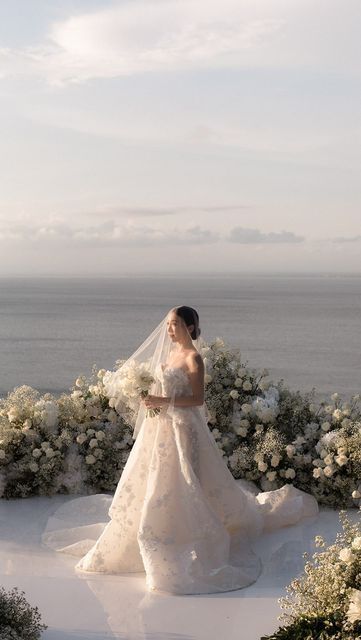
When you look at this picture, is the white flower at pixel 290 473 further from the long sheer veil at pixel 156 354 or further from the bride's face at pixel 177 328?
the bride's face at pixel 177 328

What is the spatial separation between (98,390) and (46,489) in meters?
1.36

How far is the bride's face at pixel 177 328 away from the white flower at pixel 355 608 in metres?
3.30

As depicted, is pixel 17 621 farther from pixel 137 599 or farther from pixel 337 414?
pixel 337 414

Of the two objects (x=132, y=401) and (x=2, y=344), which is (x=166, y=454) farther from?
(x=2, y=344)

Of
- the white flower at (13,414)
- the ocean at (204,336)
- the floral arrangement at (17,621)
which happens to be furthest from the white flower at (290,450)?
→ the ocean at (204,336)

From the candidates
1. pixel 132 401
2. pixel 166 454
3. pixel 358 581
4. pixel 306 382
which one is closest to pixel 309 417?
pixel 132 401

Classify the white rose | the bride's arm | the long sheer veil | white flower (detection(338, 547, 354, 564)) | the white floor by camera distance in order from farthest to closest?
1. the white rose
2. the long sheer veil
3. the bride's arm
4. the white floor
5. white flower (detection(338, 547, 354, 564))

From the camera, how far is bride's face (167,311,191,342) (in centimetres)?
762

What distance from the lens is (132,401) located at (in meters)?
9.01

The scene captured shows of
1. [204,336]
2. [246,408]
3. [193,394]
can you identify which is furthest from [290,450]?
[204,336]

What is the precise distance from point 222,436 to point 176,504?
103 inches

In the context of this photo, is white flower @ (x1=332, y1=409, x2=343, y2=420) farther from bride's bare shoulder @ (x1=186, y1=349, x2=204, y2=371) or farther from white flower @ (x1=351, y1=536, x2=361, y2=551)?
white flower @ (x1=351, y1=536, x2=361, y2=551)

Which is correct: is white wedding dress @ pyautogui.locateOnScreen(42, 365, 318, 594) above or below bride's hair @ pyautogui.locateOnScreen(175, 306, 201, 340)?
below

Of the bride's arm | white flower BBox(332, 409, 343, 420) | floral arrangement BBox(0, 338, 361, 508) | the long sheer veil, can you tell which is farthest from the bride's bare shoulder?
white flower BBox(332, 409, 343, 420)
